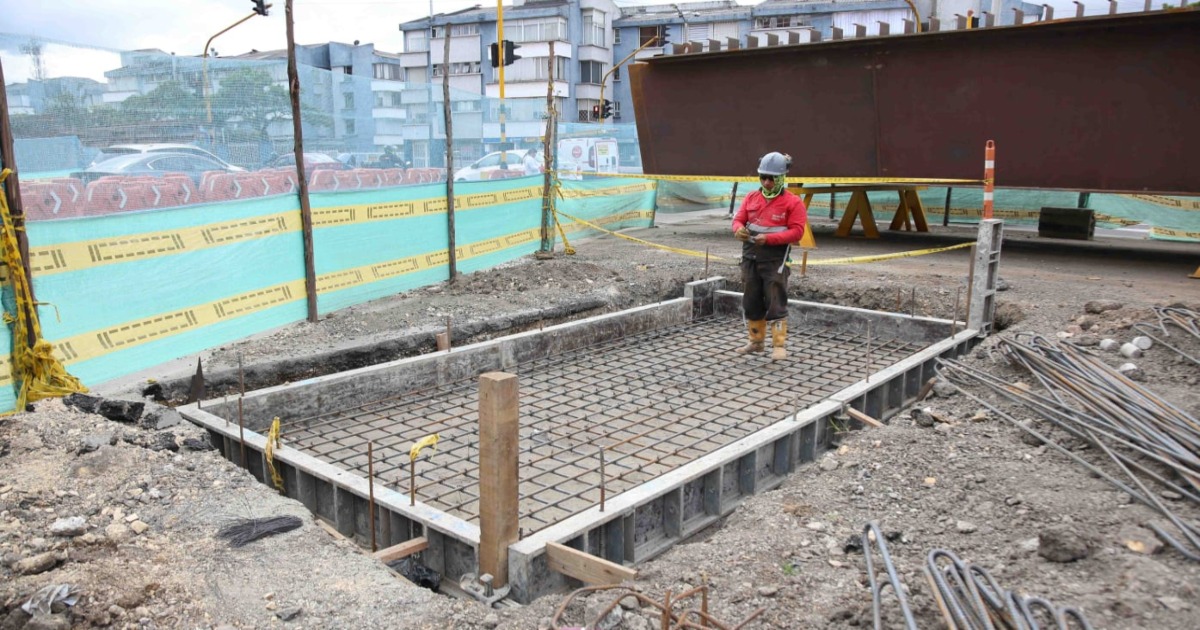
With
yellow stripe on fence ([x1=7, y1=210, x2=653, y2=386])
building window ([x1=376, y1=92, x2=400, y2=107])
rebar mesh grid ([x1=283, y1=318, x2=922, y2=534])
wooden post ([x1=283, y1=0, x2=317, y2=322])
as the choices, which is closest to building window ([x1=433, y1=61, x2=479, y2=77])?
yellow stripe on fence ([x1=7, y1=210, x2=653, y2=386])

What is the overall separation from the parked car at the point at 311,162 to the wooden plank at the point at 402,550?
4.42 metres

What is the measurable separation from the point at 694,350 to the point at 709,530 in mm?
3165

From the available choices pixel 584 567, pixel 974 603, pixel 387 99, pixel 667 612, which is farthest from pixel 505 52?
pixel 974 603

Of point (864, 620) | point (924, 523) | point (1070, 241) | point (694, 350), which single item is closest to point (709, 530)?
point (924, 523)

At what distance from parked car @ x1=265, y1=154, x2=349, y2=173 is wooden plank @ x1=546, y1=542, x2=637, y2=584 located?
4.96 meters

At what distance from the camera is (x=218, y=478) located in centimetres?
405

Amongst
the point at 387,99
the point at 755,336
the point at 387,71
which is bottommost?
the point at 755,336

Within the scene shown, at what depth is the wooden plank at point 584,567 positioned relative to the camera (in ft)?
10.6

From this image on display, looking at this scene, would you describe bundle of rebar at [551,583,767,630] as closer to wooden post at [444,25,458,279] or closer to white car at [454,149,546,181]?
wooden post at [444,25,458,279]

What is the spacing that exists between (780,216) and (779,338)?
1.11m

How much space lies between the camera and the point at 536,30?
38562 mm

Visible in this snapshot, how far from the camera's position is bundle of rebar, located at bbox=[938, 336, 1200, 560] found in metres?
3.77

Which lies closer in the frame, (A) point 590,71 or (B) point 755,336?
(B) point 755,336

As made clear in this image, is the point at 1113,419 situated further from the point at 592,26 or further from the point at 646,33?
the point at 646,33
